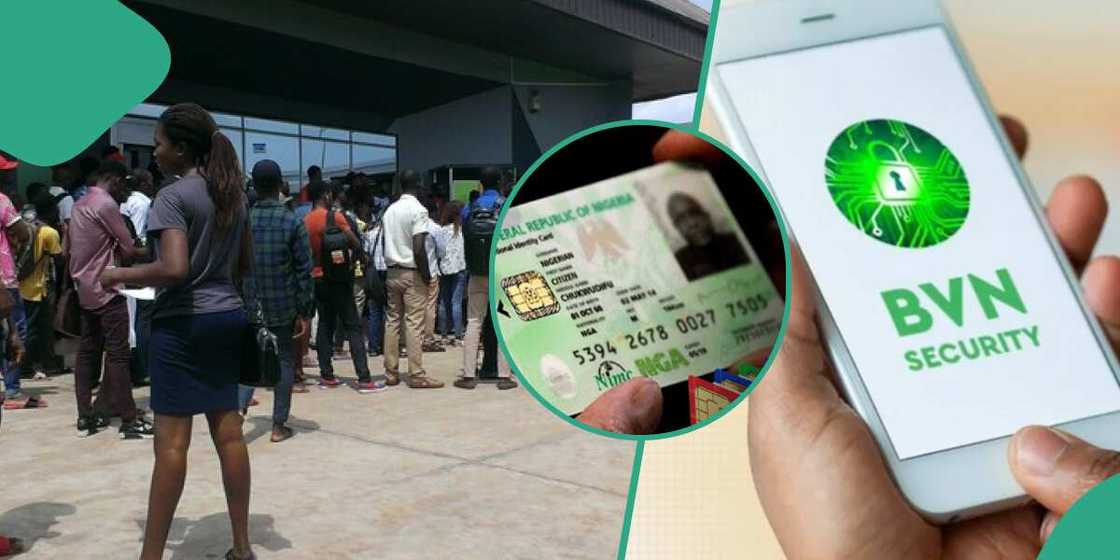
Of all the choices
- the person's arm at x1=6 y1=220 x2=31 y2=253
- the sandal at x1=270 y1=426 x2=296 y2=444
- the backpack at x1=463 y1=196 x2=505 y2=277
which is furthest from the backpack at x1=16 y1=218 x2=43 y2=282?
the backpack at x1=463 y1=196 x2=505 y2=277

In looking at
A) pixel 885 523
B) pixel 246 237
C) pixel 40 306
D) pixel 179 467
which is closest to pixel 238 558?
pixel 179 467

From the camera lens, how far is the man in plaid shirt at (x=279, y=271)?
16.6 feet

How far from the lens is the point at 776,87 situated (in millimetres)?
1546

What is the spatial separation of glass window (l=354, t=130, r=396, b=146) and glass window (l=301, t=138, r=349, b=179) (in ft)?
1.18

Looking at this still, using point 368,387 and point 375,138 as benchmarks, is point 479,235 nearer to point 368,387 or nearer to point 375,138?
point 368,387

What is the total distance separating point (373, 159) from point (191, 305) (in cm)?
1422

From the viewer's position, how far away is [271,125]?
1477 cm

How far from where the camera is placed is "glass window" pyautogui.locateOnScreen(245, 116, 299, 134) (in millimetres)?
14414

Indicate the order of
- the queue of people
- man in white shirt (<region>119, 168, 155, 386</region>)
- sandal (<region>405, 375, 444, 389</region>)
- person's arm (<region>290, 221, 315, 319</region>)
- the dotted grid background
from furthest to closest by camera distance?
1. sandal (<region>405, 375, 444, 389</region>)
2. man in white shirt (<region>119, 168, 155, 386</region>)
3. person's arm (<region>290, 221, 315, 319</region>)
4. the queue of people
5. the dotted grid background

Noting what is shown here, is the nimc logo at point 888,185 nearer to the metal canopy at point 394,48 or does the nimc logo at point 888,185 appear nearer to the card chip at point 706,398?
the card chip at point 706,398

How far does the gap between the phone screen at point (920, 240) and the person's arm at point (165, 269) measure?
211 centimetres

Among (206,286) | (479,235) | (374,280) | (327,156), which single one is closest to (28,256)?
(374,280)

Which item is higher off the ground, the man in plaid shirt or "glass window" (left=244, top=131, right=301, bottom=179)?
"glass window" (left=244, top=131, right=301, bottom=179)

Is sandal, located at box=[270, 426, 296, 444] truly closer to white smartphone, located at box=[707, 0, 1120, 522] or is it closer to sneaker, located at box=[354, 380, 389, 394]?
sneaker, located at box=[354, 380, 389, 394]
